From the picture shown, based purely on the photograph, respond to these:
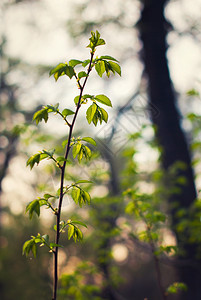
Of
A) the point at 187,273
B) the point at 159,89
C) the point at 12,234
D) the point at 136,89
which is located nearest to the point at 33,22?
the point at 136,89

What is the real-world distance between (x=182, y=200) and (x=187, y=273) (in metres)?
0.80

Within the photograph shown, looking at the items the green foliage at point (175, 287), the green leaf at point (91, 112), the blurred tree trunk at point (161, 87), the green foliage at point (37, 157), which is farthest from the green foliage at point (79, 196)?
the blurred tree trunk at point (161, 87)

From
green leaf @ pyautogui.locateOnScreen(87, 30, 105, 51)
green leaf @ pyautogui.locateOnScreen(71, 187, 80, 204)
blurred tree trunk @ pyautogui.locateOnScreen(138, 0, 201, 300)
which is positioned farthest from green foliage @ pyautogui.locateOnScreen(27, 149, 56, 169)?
blurred tree trunk @ pyautogui.locateOnScreen(138, 0, 201, 300)

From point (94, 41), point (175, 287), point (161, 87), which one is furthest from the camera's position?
point (161, 87)

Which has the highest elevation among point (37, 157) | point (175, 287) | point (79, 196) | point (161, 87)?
point (161, 87)

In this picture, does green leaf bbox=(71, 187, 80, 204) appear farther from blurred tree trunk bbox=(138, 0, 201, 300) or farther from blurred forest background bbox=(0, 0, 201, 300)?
blurred tree trunk bbox=(138, 0, 201, 300)

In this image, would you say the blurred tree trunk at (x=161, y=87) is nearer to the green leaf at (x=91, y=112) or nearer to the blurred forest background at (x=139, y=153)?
the blurred forest background at (x=139, y=153)

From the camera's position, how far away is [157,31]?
10.8 ft

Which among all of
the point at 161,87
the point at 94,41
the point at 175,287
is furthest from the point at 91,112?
the point at 161,87

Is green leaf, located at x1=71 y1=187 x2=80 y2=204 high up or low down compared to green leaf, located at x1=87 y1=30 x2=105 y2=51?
down

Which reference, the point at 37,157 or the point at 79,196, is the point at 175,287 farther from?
the point at 37,157

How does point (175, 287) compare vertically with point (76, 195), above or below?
below

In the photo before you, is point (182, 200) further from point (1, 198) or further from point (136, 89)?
point (1, 198)

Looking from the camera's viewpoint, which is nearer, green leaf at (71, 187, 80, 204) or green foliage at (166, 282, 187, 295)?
green leaf at (71, 187, 80, 204)
